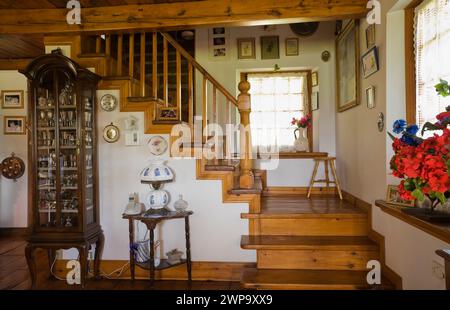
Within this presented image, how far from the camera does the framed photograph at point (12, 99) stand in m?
4.46

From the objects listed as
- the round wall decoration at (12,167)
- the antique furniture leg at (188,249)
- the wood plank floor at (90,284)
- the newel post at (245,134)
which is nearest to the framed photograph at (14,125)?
the round wall decoration at (12,167)

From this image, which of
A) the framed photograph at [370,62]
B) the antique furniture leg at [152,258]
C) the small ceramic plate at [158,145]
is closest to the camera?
the framed photograph at [370,62]

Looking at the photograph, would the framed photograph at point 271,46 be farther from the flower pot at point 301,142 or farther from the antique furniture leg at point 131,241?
the antique furniture leg at point 131,241

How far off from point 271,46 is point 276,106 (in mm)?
861

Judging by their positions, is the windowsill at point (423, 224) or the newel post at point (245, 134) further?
the newel post at point (245, 134)

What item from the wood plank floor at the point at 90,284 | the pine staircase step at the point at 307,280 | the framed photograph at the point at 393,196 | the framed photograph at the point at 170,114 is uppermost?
the framed photograph at the point at 170,114

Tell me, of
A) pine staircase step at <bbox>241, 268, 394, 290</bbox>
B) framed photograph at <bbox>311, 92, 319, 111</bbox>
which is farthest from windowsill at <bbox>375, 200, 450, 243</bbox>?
framed photograph at <bbox>311, 92, 319, 111</bbox>

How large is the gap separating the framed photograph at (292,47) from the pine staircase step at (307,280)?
10.0 ft

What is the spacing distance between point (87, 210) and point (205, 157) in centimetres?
117

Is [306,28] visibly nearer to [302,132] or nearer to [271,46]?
[271,46]

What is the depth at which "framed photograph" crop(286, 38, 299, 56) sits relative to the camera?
450cm

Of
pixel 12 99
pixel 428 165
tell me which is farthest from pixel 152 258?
pixel 12 99

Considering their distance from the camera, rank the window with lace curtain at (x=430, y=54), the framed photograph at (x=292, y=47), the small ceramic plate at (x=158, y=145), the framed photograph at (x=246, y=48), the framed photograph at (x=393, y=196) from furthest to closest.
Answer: the framed photograph at (x=246, y=48), the framed photograph at (x=292, y=47), the small ceramic plate at (x=158, y=145), the framed photograph at (x=393, y=196), the window with lace curtain at (x=430, y=54)

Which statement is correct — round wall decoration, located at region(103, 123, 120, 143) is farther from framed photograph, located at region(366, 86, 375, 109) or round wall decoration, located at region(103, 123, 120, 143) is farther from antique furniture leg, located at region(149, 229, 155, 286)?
framed photograph, located at region(366, 86, 375, 109)
